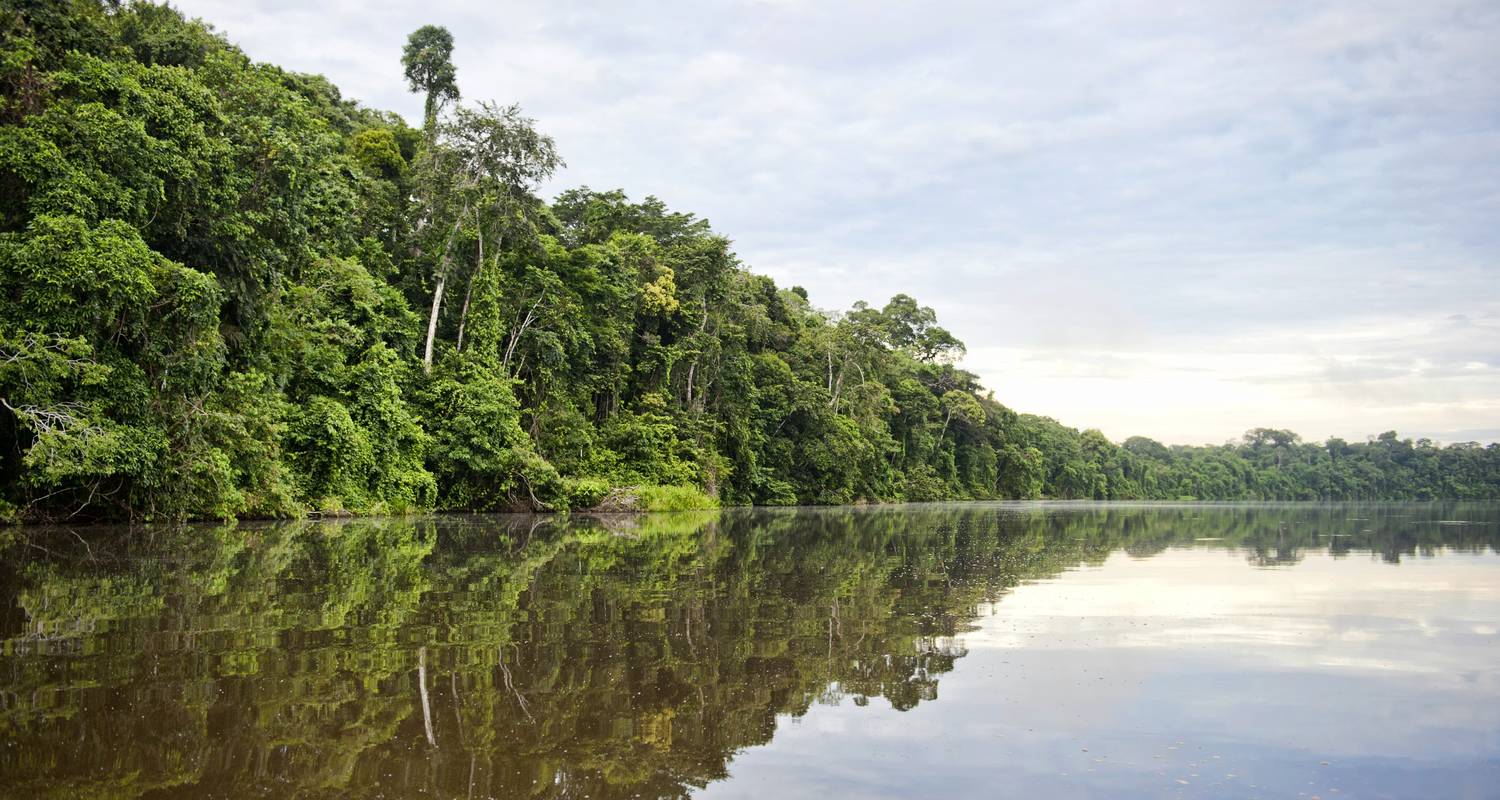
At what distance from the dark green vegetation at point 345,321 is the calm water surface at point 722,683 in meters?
6.10

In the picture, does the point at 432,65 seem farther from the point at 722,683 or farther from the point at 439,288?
the point at 722,683

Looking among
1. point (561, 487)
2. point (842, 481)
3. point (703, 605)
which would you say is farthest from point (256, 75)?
point (842, 481)

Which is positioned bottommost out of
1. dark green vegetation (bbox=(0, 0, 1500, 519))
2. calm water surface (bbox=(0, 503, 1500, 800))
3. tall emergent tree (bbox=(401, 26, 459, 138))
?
calm water surface (bbox=(0, 503, 1500, 800))

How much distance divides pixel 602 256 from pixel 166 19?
17.0m

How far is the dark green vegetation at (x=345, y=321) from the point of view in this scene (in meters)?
16.9

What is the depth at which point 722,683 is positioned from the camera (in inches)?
238

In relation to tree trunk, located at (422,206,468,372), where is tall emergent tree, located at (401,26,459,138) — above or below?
above

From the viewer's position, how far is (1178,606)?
10.2m

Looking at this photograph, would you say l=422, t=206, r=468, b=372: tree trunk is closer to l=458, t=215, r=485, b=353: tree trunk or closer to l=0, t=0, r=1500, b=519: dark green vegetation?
l=0, t=0, r=1500, b=519: dark green vegetation

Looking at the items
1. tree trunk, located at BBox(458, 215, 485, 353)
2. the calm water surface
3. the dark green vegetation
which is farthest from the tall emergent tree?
the calm water surface

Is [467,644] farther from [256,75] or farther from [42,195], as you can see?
[256,75]

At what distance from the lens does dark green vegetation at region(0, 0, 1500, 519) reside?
16891mm

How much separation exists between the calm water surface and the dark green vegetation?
240 inches

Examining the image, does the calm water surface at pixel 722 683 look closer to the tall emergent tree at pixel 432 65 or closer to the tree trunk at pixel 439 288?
the tree trunk at pixel 439 288
